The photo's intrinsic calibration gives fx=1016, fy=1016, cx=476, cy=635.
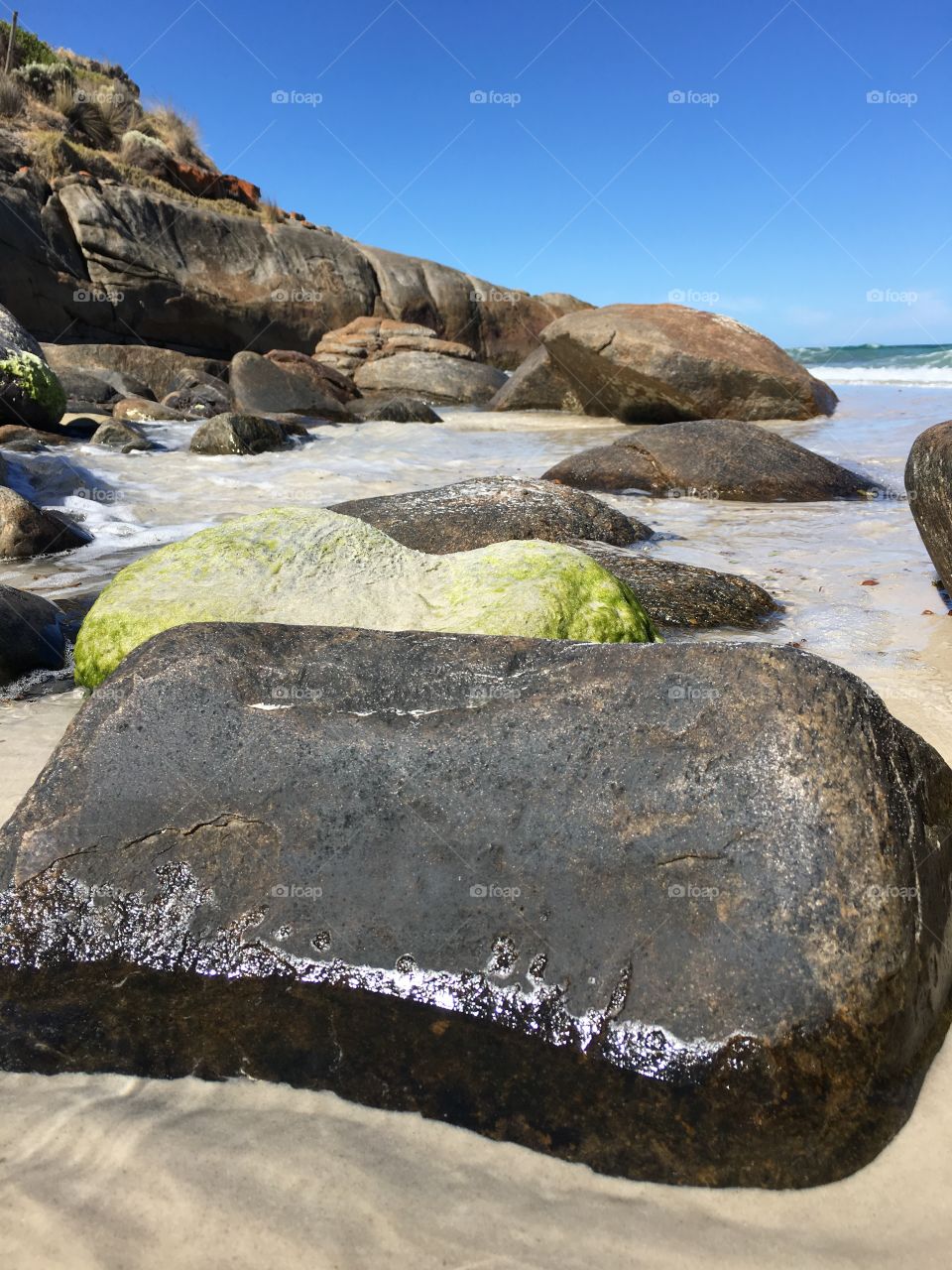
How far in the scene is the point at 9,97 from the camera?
23.5 m

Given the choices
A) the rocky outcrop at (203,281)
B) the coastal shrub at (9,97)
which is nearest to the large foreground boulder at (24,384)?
the rocky outcrop at (203,281)

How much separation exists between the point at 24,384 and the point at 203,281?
40.4 ft

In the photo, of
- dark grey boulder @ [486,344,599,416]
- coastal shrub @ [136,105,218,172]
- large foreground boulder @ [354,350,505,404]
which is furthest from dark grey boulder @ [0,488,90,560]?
coastal shrub @ [136,105,218,172]

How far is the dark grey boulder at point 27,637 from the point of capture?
165 inches

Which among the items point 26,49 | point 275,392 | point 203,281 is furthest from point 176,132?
point 275,392

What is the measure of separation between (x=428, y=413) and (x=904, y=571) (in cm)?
1105

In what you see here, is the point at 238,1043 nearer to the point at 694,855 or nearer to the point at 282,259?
the point at 694,855

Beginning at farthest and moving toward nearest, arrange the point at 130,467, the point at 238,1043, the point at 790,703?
the point at 130,467, the point at 790,703, the point at 238,1043

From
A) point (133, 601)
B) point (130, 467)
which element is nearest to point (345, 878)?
point (133, 601)

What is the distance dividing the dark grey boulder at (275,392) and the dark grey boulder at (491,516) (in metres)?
9.66

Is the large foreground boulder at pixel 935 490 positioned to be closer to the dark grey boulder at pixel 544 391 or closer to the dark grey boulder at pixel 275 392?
the dark grey boulder at pixel 544 391

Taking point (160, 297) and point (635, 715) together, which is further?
point (160, 297)

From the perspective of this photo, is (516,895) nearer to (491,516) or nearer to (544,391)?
(491,516)

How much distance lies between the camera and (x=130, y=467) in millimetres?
10562
